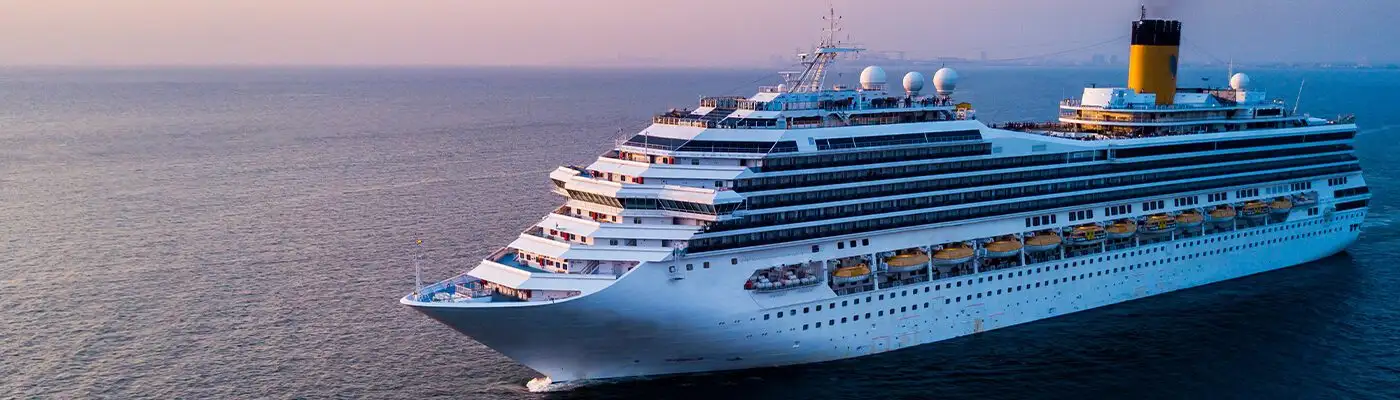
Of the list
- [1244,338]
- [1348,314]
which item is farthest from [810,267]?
[1348,314]

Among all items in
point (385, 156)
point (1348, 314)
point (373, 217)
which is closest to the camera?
point (1348, 314)

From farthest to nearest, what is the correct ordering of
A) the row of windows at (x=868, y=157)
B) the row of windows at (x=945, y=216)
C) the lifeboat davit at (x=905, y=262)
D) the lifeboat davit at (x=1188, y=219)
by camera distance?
the lifeboat davit at (x=1188, y=219) < the lifeboat davit at (x=905, y=262) < the row of windows at (x=868, y=157) < the row of windows at (x=945, y=216)

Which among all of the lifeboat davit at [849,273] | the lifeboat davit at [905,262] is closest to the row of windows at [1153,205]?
the lifeboat davit at [905,262]

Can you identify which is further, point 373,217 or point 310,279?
point 373,217

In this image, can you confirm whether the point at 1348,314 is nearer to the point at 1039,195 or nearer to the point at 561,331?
the point at 1039,195

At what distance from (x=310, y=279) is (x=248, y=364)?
12.8 m

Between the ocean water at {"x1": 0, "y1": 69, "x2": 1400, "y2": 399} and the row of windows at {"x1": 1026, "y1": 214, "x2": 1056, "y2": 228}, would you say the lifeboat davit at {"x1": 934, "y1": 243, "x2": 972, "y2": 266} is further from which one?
the row of windows at {"x1": 1026, "y1": 214, "x2": 1056, "y2": 228}

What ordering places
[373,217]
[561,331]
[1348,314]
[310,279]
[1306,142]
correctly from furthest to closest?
[373,217], [1306,142], [310,279], [1348,314], [561,331]

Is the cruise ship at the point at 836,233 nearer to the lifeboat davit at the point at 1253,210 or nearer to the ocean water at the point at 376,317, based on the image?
the lifeboat davit at the point at 1253,210

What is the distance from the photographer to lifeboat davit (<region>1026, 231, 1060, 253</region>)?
45188 millimetres

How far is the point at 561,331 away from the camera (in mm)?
36438

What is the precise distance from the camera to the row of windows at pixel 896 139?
4062 centimetres

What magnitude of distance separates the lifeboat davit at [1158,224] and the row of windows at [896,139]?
1087 centimetres

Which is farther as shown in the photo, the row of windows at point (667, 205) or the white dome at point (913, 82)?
the white dome at point (913, 82)
